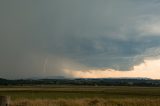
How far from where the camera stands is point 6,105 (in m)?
5.55

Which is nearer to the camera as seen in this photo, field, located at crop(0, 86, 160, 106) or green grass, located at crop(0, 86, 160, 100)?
field, located at crop(0, 86, 160, 106)

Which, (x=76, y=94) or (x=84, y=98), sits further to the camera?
(x=76, y=94)

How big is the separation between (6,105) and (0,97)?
24cm

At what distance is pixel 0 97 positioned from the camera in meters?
5.71

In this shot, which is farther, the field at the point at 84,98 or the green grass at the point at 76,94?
the green grass at the point at 76,94

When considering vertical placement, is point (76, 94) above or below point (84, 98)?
below
